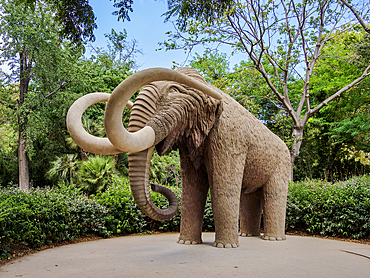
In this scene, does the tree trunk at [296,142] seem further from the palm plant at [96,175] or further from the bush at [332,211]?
the palm plant at [96,175]

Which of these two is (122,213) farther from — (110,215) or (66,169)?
(66,169)

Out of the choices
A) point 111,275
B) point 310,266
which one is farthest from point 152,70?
point 310,266

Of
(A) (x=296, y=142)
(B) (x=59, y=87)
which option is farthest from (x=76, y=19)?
(B) (x=59, y=87)

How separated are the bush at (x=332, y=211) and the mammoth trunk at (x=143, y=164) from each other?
15.4 feet

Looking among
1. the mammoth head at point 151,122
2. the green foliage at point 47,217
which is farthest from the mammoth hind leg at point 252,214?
the green foliage at point 47,217

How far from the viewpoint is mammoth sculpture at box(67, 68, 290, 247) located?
3203 millimetres

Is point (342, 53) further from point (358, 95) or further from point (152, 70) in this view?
point (152, 70)

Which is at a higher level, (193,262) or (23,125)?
(23,125)

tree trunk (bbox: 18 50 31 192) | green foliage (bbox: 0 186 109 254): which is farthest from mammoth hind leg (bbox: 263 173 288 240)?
tree trunk (bbox: 18 50 31 192)

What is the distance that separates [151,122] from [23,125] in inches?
617

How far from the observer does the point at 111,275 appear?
286 centimetres

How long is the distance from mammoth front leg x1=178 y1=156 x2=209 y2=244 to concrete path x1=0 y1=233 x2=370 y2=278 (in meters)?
0.26

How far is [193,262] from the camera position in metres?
3.31

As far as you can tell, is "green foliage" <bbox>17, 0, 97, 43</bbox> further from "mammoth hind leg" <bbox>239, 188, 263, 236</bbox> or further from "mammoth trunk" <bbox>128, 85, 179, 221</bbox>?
"mammoth hind leg" <bbox>239, 188, 263, 236</bbox>
